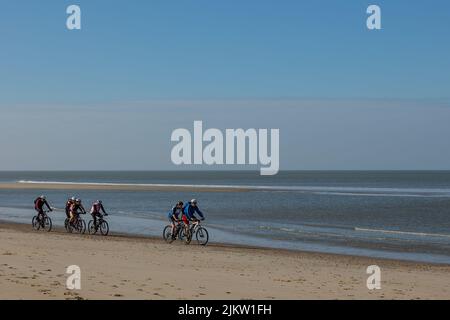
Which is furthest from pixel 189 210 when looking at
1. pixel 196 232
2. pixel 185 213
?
pixel 196 232

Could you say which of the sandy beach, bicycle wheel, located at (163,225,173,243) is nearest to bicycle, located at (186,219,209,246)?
the sandy beach

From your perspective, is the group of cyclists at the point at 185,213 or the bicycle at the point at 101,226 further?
the bicycle at the point at 101,226

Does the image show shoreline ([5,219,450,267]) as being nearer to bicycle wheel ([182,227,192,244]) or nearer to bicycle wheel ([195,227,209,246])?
bicycle wheel ([195,227,209,246])

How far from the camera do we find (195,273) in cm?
1828

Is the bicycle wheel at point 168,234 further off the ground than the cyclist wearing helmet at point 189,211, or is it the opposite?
the cyclist wearing helmet at point 189,211

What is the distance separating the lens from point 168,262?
21.1 m

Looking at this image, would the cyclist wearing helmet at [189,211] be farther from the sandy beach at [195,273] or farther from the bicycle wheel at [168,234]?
the bicycle wheel at [168,234]

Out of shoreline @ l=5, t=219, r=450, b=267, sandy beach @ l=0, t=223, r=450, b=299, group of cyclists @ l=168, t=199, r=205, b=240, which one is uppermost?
group of cyclists @ l=168, t=199, r=205, b=240

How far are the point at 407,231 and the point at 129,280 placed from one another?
83.2ft

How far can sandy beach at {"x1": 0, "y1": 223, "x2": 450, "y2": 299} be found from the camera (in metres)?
14.5

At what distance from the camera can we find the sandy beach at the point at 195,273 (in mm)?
14492

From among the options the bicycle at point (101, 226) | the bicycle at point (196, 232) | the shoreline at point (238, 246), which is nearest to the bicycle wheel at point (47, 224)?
the shoreline at point (238, 246)

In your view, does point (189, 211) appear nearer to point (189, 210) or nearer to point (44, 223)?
point (189, 210)
